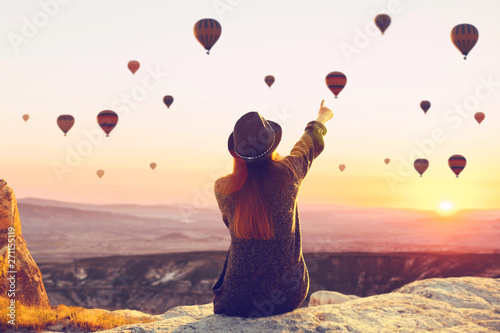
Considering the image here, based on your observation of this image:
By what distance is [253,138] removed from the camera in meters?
4.08

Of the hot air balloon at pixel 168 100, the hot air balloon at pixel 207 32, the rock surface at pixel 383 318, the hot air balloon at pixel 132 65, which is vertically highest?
the hot air balloon at pixel 132 65

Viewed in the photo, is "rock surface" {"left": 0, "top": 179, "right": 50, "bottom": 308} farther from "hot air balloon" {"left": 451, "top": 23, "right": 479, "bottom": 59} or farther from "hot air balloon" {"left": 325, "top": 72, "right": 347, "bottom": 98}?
"hot air balloon" {"left": 451, "top": 23, "right": 479, "bottom": 59}

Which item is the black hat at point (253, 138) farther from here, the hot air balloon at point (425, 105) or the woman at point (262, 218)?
the hot air balloon at point (425, 105)

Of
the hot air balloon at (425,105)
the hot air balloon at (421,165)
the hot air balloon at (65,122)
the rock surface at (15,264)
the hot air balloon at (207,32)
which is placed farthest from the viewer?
the hot air balloon at (425,105)

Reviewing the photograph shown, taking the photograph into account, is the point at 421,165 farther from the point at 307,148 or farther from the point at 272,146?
the point at 272,146

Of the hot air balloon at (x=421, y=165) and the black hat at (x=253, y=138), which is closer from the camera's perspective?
the black hat at (x=253, y=138)

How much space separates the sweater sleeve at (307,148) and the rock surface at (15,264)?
25.2ft

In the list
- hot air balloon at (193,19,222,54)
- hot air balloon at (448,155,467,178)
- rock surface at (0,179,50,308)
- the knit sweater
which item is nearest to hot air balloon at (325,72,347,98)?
hot air balloon at (193,19,222,54)

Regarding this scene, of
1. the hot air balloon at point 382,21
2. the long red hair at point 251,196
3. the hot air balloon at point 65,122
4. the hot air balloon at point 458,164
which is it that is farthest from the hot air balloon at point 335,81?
the long red hair at point 251,196

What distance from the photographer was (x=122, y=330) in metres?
4.75

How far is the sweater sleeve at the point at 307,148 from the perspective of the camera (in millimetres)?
4484

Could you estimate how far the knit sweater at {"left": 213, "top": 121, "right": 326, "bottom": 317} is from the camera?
14.2 ft

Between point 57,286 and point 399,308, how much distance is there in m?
34.9

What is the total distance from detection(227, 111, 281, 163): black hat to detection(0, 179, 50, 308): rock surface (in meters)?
7.65
